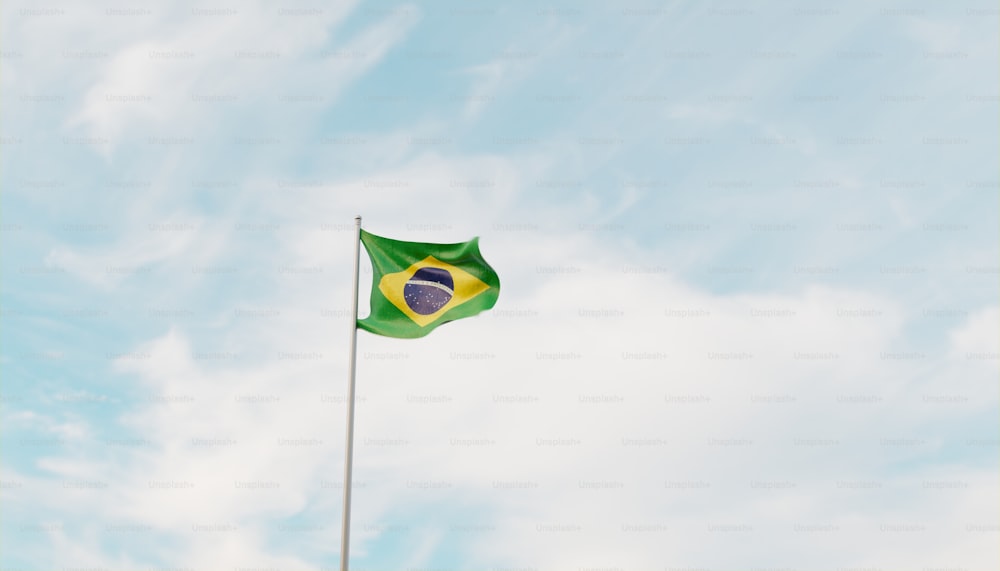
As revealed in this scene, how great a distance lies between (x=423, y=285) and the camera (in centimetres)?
2353

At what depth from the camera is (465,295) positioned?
24.0 metres

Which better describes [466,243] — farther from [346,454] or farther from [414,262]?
[346,454]

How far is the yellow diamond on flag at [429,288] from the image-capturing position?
23.3 metres

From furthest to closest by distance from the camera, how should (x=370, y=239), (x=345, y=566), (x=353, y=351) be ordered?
(x=370, y=239) → (x=353, y=351) → (x=345, y=566)

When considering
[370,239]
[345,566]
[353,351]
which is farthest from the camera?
[370,239]

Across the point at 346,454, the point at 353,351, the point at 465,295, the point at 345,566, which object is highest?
the point at 465,295

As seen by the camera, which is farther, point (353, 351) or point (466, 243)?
point (466, 243)

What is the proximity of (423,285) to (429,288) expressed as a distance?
Answer: 15cm

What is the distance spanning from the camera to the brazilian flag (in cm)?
2325

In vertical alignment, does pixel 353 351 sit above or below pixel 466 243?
below

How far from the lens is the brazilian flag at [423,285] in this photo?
23250mm

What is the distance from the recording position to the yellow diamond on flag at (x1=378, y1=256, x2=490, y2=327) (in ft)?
76.5

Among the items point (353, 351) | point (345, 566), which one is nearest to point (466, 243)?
point (353, 351)

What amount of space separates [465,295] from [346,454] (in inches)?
193
